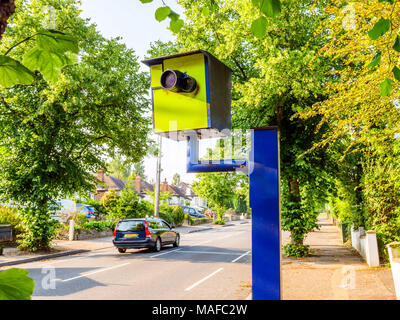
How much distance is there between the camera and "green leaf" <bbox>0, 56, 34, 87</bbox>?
875mm

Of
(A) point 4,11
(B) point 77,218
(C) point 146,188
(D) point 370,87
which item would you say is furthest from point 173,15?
(C) point 146,188

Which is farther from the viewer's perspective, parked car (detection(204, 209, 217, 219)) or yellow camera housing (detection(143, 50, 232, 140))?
parked car (detection(204, 209, 217, 219))

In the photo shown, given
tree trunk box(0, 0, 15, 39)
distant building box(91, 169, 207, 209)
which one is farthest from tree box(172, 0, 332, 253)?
distant building box(91, 169, 207, 209)

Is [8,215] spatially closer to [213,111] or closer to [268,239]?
[268,239]

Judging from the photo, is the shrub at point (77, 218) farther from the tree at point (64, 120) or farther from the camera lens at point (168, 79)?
the camera lens at point (168, 79)

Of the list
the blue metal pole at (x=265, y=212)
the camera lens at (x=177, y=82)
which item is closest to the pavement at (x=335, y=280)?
the blue metal pole at (x=265, y=212)

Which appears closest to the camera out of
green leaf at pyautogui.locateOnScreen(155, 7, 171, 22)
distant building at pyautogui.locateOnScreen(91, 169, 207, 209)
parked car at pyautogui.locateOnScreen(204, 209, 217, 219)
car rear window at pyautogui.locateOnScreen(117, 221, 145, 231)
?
green leaf at pyautogui.locateOnScreen(155, 7, 171, 22)

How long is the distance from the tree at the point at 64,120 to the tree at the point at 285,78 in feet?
11.7

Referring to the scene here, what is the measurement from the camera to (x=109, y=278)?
31.9 ft

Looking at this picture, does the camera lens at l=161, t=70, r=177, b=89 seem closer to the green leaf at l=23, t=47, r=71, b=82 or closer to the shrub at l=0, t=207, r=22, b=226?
the green leaf at l=23, t=47, r=71, b=82

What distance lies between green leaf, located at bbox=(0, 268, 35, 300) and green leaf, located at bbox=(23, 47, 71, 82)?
56 cm

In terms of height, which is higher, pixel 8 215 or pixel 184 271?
pixel 8 215
